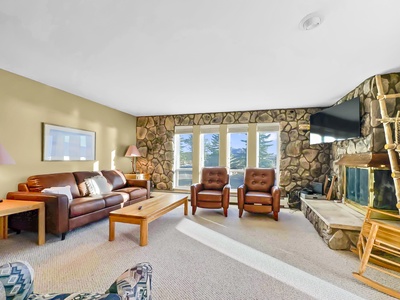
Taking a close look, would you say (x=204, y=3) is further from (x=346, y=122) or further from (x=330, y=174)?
(x=330, y=174)

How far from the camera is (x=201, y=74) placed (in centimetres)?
312

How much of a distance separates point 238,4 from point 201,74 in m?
1.45

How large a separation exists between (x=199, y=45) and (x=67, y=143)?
3238mm

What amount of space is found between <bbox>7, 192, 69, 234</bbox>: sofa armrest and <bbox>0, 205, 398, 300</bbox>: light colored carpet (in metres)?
0.20

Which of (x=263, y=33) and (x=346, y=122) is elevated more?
(x=263, y=33)

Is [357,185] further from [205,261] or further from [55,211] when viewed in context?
[55,211]

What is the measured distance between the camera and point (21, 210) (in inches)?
103

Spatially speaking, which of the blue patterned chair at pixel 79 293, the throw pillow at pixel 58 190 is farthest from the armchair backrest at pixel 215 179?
the blue patterned chair at pixel 79 293

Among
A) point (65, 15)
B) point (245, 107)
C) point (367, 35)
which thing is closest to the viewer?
point (65, 15)

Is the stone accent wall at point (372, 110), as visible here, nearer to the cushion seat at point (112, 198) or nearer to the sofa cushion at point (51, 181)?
the cushion seat at point (112, 198)

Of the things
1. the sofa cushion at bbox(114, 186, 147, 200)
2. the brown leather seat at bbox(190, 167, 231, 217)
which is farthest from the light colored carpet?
the sofa cushion at bbox(114, 186, 147, 200)

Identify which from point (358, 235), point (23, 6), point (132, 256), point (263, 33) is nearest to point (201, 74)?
point (263, 33)

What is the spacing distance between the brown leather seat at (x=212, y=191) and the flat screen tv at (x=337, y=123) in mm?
2088

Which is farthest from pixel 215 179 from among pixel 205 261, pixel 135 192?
pixel 205 261
